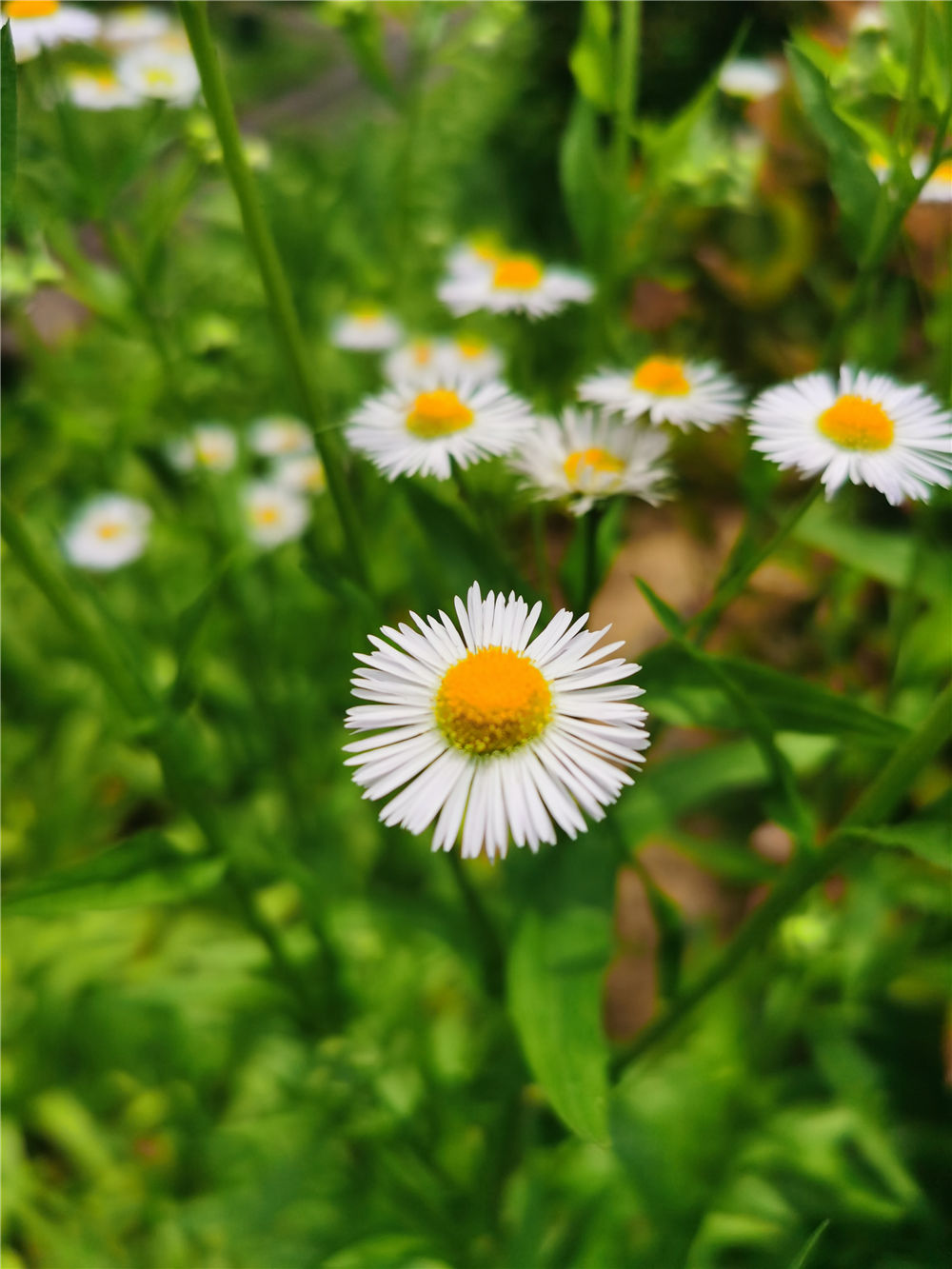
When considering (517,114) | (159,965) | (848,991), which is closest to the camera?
(848,991)

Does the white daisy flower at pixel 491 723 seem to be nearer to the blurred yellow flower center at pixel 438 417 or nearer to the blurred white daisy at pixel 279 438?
the blurred yellow flower center at pixel 438 417

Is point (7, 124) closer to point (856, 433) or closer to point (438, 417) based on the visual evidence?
point (438, 417)

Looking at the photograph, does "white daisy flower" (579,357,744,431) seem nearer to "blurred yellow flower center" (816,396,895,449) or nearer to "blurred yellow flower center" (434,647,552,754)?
"blurred yellow flower center" (816,396,895,449)

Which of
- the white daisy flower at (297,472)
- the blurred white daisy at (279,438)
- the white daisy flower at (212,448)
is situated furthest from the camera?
the blurred white daisy at (279,438)

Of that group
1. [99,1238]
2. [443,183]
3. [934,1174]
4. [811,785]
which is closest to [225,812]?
[99,1238]

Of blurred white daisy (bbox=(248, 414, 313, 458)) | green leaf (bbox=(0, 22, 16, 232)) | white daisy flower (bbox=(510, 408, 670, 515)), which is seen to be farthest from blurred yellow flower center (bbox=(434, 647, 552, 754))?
blurred white daisy (bbox=(248, 414, 313, 458))

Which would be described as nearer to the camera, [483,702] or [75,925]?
[483,702]

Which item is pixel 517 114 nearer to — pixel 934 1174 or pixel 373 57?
pixel 373 57

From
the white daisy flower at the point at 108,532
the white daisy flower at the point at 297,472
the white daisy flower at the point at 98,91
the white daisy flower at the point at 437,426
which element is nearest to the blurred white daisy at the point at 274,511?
the white daisy flower at the point at 297,472
